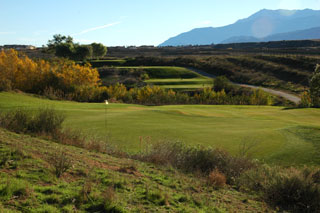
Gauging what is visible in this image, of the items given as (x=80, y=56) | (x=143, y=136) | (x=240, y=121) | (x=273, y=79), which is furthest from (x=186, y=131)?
(x=80, y=56)

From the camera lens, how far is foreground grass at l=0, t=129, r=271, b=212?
539cm

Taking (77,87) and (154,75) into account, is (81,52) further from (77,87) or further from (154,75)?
(77,87)

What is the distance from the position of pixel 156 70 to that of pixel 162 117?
48.7 m

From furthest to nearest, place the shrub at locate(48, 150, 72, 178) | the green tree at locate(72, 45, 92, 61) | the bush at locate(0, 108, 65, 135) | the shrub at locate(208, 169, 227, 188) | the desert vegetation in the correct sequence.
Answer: the green tree at locate(72, 45, 92, 61) < the desert vegetation < the bush at locate(0, 108, 65, 135) < the shrub at locate(208, 169, 227, 188) < the shrub at locate(48, 150, 72, 178)

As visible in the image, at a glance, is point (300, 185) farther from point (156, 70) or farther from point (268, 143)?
point (156, 70)

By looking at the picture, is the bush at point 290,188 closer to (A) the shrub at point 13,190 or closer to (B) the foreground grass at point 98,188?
(B) the foreground grass at point 98,188

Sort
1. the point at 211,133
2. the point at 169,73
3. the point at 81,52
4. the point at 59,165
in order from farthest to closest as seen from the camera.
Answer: the point at 81,52, the point at 169,73, the point at 211,133, the point at 59,165

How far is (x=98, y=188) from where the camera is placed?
6383mm

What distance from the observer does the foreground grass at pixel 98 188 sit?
5.39m

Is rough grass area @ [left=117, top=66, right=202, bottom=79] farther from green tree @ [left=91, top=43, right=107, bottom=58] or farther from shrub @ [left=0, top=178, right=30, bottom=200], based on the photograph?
shrub @ [left=0, top=178, right=30, bottom=200]

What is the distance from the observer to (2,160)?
21.9ft

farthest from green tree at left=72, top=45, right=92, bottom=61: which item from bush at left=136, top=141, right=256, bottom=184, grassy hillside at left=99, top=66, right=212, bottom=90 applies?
bush at left=136, top=141, right=256, bottom=184

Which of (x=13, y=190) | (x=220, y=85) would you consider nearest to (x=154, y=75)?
(x=220, y=85)

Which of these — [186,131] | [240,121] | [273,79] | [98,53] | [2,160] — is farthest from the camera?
[98,53]
